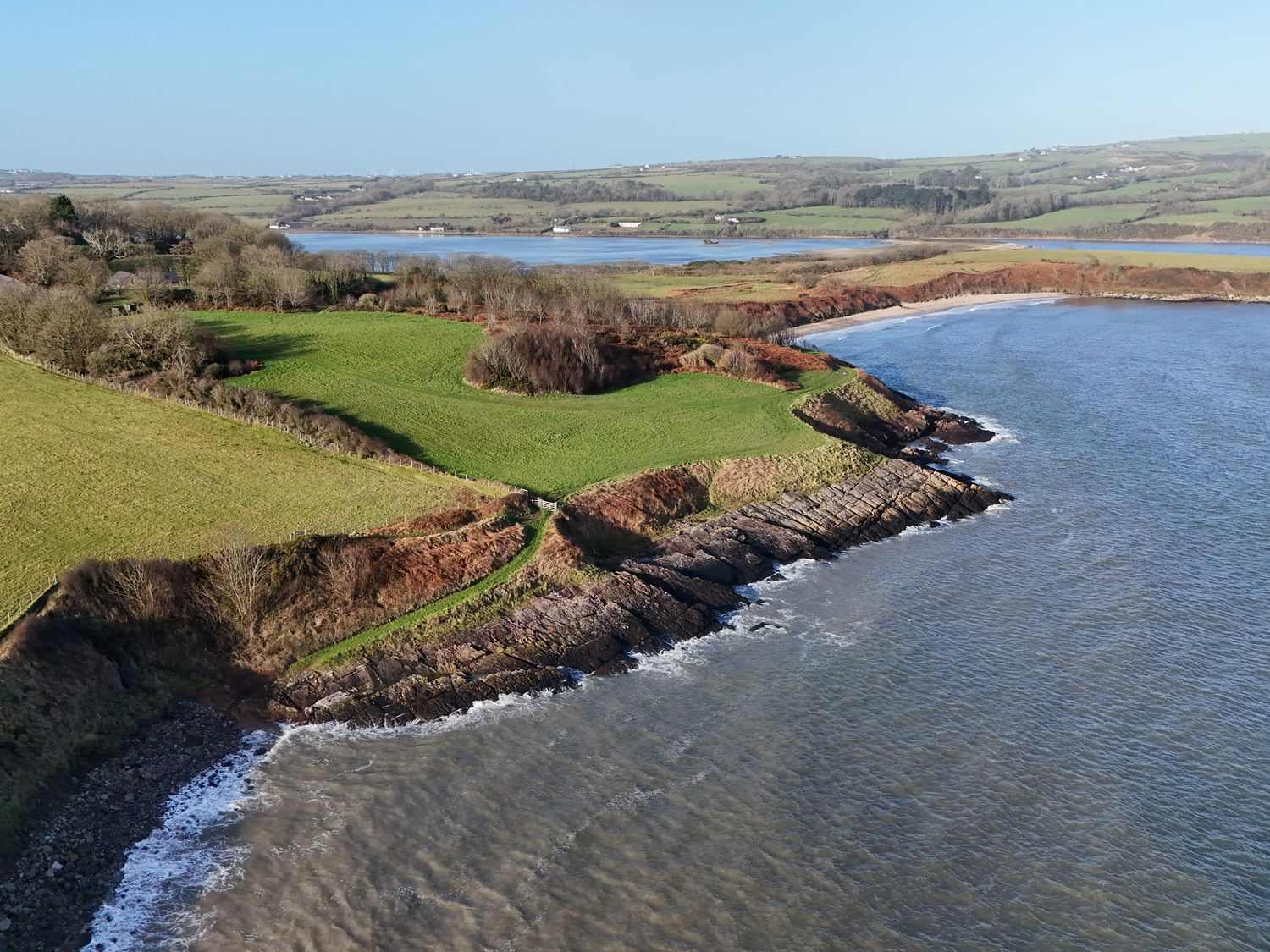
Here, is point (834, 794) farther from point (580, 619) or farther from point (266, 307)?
point (266, 307)

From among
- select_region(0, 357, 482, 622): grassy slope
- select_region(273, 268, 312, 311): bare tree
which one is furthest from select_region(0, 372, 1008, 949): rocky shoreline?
select_region(273, 268, 312, 311): bare tree

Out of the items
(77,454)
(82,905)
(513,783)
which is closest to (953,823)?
(513,783)

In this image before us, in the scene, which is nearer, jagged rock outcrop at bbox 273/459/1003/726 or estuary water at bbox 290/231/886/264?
jagged rock outcrop at bbox 273/459/1003/726

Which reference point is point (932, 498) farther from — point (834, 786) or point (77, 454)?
point (77, 454)

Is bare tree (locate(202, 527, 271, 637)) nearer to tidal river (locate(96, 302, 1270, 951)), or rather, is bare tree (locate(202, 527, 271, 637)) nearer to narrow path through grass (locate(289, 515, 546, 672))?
narrow path through grass (locate(289, 515, 546, 672))

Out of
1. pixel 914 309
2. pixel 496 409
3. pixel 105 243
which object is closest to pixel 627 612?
pixel 496 409
